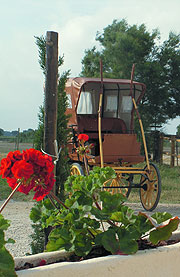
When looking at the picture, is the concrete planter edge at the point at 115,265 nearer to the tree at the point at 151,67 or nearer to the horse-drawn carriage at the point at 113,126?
the horse-drawn carriage at the point at 113,126

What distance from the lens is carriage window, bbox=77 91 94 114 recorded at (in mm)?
7258

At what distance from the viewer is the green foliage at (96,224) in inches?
70.9

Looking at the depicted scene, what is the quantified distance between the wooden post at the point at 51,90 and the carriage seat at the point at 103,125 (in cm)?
411

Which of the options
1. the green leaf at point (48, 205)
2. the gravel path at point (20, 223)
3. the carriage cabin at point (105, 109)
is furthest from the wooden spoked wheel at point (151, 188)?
the green leaf at point (48, 205)

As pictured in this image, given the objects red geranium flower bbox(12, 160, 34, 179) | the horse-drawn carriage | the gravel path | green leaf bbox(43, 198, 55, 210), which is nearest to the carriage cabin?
the horse-drawn carriage

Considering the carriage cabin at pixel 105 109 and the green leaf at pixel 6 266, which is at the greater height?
the carriage cabin at pixel 105 109

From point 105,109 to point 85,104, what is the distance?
0.51 meters

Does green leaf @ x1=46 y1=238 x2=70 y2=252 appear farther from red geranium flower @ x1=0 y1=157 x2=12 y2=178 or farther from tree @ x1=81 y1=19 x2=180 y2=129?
tree @ x1=81 y1=19 x2=180 y2=129

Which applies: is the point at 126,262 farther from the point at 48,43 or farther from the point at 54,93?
the point at 48,43

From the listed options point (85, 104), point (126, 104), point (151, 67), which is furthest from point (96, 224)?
point (151, 67)

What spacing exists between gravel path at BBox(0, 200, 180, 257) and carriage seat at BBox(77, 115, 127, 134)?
1654mm

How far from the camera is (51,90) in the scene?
299cm

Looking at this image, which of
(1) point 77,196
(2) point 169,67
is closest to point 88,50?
(2) point 169,67

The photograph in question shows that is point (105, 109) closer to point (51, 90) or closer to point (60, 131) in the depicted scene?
point (60, 131)
